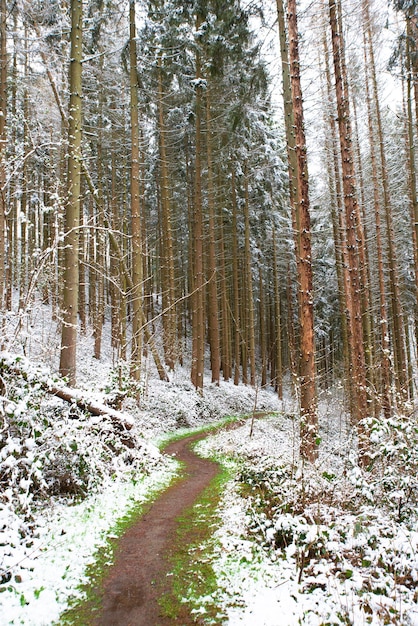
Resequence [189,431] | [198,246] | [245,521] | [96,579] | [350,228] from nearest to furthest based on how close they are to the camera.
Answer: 1. [96,579]
2. [245,521]
3. [350,228]
4. [189,431]
5. [198,246]

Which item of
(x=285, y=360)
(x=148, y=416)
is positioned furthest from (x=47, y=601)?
(x=285, y=360)

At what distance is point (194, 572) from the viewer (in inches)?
163

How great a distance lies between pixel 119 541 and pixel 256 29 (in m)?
13.0

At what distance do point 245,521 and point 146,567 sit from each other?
4.94 ft

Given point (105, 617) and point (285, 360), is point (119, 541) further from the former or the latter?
point (285, 360)

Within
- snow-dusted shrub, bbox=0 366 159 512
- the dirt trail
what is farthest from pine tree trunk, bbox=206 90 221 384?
the dirt trail

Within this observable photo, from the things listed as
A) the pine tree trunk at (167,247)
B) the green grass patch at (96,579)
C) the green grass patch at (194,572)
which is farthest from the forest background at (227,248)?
the green grass patch at (194,572)

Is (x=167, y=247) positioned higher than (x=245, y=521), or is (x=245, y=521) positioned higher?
(x=167, y=247)

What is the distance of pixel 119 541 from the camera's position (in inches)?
190

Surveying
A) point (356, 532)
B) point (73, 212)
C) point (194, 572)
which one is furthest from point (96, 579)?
point (73, 212)

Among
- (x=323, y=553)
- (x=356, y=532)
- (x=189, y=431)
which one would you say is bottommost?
(x=189, y=431)

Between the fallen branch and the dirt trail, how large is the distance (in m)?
1.56

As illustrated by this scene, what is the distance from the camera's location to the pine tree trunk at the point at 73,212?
852 centimetres

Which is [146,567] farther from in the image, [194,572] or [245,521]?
[245,521]
